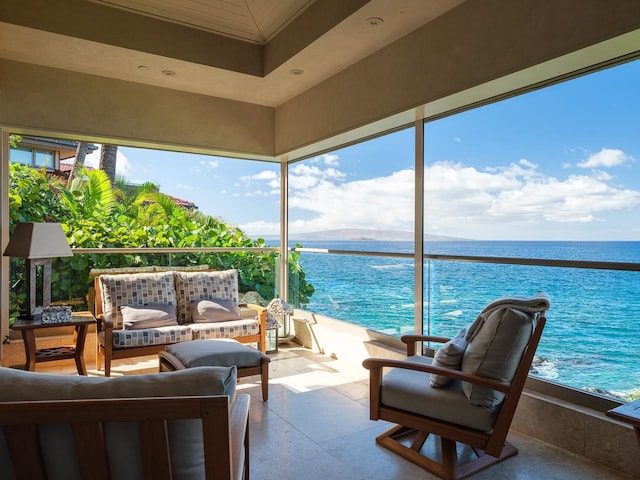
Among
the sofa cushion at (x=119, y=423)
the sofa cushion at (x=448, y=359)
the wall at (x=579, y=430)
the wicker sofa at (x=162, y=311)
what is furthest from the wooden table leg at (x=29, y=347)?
the wall at (x=579, y=430)

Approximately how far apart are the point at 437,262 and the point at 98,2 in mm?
3468

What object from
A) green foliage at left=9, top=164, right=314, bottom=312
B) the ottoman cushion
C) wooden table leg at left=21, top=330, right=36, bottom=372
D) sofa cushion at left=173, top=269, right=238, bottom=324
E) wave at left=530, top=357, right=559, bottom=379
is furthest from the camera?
sofa cushion at left=173, top=269, right=238, bottom=324

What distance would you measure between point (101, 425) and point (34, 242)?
3.09 m

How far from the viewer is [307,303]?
18.5 feet

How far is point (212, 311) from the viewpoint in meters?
4.66

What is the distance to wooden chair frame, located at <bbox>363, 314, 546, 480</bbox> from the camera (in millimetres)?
2322

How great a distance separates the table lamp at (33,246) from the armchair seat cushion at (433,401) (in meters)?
3.01

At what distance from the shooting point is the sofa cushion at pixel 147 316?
14.0 ft

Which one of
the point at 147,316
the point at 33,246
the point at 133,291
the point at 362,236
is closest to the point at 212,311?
the point at 147,316

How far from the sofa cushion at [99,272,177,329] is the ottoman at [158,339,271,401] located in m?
0.93

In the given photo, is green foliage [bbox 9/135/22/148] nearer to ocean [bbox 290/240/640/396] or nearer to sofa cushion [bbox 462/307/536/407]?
ocean [bbox 290/240/640/396]

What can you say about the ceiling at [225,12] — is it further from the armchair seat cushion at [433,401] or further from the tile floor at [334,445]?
the tile floor at [334,445]

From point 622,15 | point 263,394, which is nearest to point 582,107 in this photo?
point 622,15

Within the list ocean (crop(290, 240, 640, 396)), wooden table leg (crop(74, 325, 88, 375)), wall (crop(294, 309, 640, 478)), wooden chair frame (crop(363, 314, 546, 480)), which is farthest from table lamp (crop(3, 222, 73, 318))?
wall (crop(294, 309, 640, 478))
